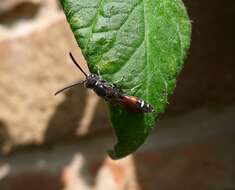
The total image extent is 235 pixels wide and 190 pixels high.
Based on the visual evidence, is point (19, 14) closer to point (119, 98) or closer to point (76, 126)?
point (76, 126)

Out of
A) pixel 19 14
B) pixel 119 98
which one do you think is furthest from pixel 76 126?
pixel 119 98

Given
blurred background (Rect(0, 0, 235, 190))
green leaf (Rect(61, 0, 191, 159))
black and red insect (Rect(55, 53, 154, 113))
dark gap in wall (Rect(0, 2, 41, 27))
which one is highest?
green leaf (Rect(61, 0, 191, 159))

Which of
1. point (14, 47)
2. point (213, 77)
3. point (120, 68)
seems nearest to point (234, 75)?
point (213, 77)

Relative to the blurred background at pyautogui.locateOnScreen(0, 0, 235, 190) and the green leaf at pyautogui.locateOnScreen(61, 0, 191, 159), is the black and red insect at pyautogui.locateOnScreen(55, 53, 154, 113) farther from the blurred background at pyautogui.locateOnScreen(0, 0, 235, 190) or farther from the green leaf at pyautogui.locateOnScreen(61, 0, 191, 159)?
the blurred background at pyautogui.locateOnScreen(0, 0, 235, 190)

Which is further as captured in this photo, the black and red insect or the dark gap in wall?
the dark gap in wall

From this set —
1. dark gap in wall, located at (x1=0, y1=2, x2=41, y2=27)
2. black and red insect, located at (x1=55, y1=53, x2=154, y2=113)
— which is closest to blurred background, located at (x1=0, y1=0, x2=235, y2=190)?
dark gap in wall, located at (x1=0, y1=2, x2=41, y2=27)

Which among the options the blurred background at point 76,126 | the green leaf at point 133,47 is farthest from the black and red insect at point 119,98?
the blurred background at point 76,126

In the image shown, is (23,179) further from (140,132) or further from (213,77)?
(140,132)
